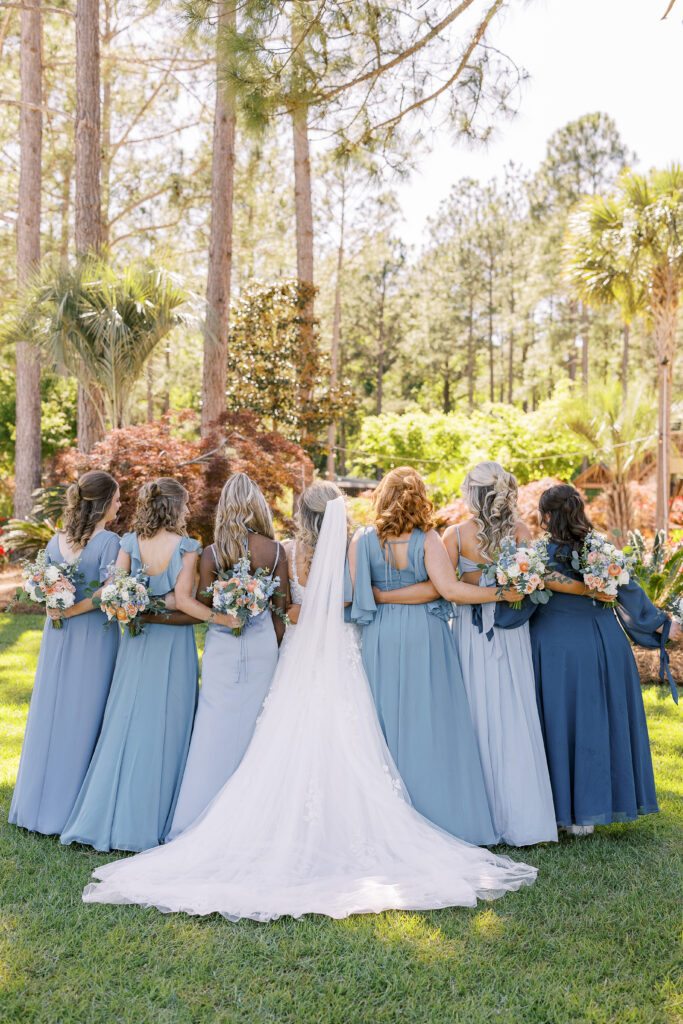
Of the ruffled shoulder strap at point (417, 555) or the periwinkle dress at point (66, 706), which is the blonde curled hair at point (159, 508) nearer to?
the periwinkle dress at point (66, 706)

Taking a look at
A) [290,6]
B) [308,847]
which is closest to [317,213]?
[290,6]

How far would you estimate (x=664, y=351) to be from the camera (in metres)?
12.4

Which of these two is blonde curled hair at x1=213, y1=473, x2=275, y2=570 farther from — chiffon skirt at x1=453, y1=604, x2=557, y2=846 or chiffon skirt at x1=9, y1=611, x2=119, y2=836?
chiffon skirt at x1=453, y1=604, x2=557, y2=846

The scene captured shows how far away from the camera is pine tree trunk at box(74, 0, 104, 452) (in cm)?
1209

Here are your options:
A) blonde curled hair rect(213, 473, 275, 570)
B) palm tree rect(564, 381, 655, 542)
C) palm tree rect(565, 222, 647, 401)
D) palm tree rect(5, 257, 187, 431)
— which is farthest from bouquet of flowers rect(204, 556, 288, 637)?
palm tree rect(564, 381, 655, 542)

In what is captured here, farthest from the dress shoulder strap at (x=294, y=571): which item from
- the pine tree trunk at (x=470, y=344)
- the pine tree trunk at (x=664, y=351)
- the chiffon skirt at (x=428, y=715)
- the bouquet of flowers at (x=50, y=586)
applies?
the pine tree trunk at (x=470, y=344)

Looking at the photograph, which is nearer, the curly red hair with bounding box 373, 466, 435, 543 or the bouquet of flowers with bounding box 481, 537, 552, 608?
the bouquet of flowers with bounding box 481, 537, 552, 608

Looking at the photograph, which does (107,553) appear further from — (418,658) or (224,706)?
(418,658)

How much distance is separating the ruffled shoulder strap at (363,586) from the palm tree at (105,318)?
6.95 metres

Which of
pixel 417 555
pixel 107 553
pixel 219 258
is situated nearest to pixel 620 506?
pixel 219 258

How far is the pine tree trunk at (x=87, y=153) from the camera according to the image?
1209cm

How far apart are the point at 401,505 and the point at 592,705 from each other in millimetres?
1475

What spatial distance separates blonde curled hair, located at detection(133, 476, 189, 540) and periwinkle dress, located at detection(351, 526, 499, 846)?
100cm

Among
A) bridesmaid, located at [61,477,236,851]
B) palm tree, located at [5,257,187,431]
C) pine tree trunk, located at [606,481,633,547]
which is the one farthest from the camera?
pine tree trunk, located at [606,481,633,547]
